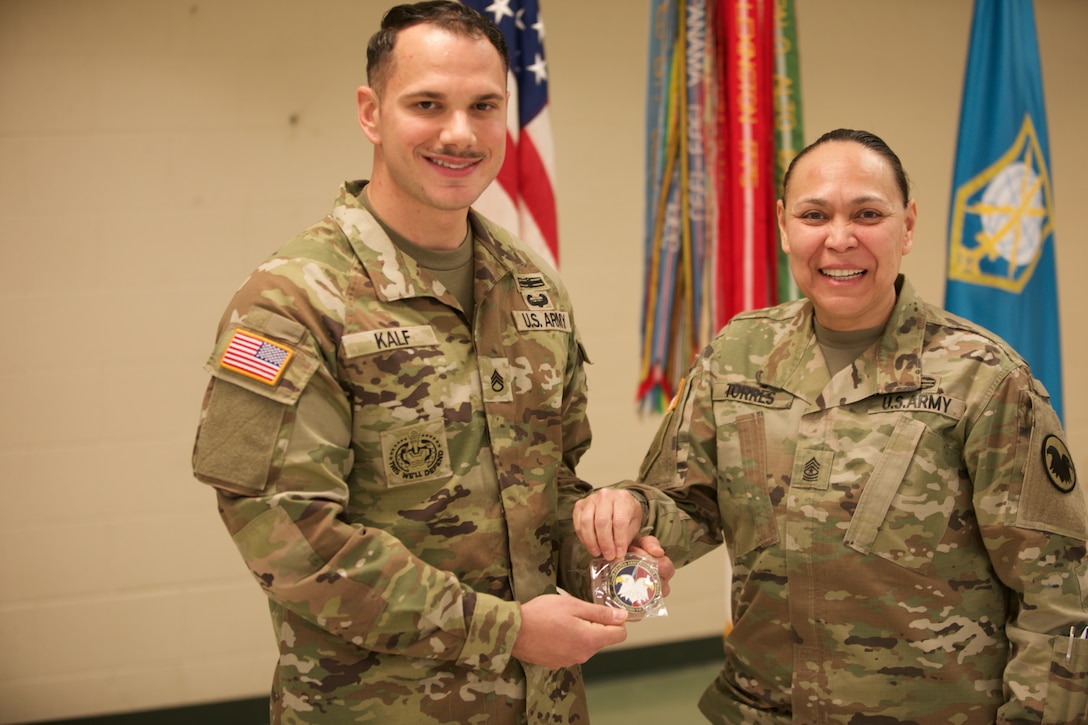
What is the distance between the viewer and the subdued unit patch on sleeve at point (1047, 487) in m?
1.50

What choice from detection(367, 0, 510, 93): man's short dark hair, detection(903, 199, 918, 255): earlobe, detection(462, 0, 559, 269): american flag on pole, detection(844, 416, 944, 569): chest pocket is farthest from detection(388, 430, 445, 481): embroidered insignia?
detection(462, 0, 559, 269): american flag on pole

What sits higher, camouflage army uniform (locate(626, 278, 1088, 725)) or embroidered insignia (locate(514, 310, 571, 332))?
embroidered insignia (locate(514, 310, 571, 332))

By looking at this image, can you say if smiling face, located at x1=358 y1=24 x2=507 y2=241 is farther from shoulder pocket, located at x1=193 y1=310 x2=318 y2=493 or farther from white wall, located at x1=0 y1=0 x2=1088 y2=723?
white wall, located at x1=0 y1=0 x2=1088 y2=723

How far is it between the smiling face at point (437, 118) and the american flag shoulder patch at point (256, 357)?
351 mm

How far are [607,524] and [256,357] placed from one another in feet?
2.14

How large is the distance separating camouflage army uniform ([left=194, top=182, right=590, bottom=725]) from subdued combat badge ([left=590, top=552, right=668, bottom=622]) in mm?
116

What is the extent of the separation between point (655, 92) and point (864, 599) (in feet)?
5.86

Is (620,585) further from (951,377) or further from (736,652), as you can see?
(951,377)

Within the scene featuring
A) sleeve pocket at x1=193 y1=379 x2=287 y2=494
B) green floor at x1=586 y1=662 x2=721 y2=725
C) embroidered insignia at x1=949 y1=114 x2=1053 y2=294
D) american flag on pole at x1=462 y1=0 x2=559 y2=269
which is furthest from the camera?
green floor at x1=586 y1=662 x2=721 y2=725

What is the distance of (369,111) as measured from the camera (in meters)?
1.59

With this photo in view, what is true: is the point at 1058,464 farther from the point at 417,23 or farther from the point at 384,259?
the point at 417,23

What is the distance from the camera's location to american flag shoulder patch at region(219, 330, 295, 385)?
136 cm

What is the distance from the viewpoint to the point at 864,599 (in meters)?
1.60

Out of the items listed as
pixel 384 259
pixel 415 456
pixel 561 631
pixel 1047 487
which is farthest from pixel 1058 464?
pixel 384 259
